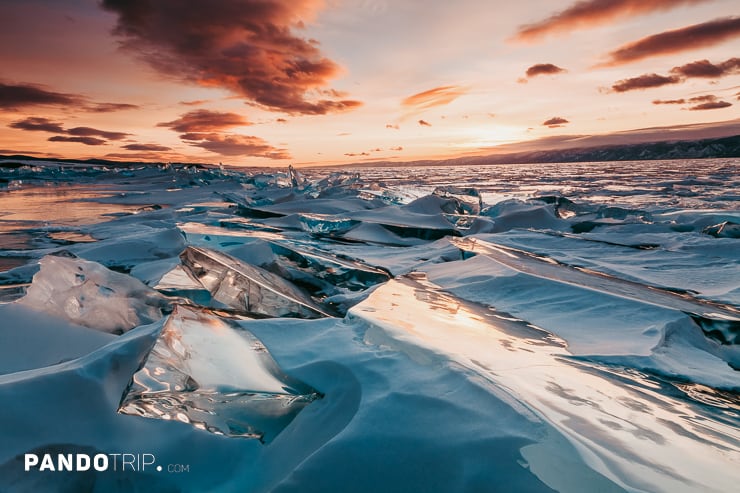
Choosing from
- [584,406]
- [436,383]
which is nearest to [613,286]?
[584,406]

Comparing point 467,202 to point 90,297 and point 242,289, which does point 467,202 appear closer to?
point 242,289

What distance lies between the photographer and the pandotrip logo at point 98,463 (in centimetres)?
68

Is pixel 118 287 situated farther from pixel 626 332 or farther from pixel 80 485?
pixel 626 332

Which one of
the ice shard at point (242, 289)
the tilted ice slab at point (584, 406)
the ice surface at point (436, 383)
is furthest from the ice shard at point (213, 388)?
the ice shard at point (242, 289)

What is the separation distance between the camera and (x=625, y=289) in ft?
5.82

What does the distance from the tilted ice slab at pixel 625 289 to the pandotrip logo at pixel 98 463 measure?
166 centimetres

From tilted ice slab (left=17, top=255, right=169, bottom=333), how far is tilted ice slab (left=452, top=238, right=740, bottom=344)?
1.70 m

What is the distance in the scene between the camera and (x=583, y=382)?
94cm

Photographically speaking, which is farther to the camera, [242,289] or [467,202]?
[467,202]

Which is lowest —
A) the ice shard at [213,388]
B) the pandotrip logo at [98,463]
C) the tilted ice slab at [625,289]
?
the tilted ice slab at [625,289]

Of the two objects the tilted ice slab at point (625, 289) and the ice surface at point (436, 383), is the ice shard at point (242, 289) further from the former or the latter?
the tilted ice slab at point (625, 289)

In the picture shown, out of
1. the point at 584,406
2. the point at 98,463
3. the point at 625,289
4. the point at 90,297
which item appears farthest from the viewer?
the point at 625,289

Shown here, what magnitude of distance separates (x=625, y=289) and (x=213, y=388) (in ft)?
5.70

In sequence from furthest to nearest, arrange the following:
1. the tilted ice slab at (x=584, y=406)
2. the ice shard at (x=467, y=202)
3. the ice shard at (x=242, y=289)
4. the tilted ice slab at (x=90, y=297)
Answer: the ice shard at (x=467, y=202), the ice shard at (x=242, y=289), the tilted ice slab at (x=90, y=297), the tilted ice slab at (x=584, y=406)
